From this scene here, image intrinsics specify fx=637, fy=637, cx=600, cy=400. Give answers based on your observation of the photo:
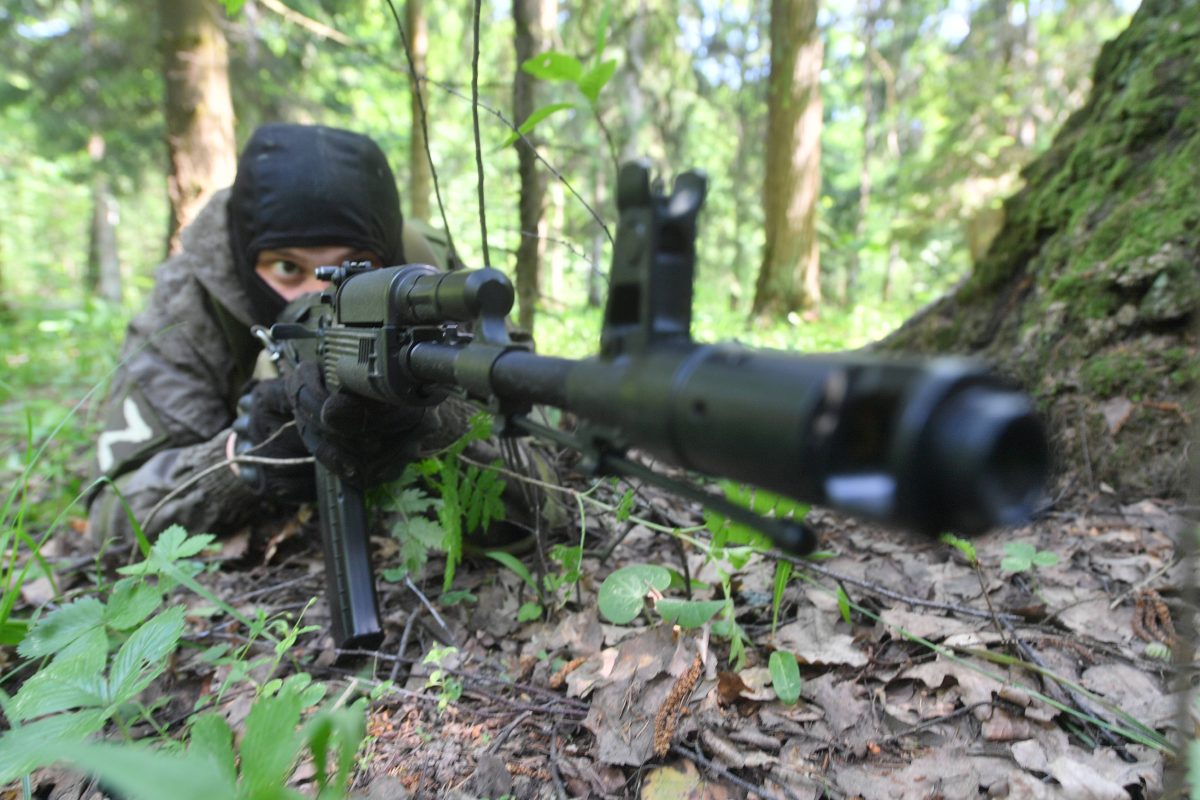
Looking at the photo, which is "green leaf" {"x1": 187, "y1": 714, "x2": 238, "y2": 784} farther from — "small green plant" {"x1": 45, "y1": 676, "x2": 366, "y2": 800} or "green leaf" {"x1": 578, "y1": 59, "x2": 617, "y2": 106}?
"green leaf" {"x1": 578, "y1": 59, "x2": 617, "y2": 106}

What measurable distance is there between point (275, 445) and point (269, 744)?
1.47 metres

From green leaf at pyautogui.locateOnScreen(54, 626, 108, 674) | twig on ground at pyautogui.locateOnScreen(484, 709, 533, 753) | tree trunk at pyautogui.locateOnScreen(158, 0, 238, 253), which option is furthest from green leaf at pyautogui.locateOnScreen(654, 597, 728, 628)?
tree trunk at pyautogui.locateOnScreen(158, 0, 238, 253)

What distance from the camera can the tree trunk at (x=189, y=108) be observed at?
464 cm

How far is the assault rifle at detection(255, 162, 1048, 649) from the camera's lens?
21.6 inches

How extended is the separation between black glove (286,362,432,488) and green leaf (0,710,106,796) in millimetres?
710

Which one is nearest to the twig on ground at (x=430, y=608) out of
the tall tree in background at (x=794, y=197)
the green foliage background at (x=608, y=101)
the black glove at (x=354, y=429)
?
the black glove at (x=354, y=429)

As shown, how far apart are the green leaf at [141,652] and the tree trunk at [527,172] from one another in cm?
186

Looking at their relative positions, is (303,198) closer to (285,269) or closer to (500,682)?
(285,269)

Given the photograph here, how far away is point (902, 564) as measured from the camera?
1.86m

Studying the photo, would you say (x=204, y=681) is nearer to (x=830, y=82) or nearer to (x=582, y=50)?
(x=582, y=50)

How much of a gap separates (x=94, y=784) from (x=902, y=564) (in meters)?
1.98

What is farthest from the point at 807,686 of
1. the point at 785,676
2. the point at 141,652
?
the point at 141,652

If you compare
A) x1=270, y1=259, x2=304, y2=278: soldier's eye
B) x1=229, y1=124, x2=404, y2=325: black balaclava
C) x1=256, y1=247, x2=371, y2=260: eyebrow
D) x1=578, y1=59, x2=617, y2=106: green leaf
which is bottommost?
x1=270, y1=259, x2=304, y2=278: soldier's eye

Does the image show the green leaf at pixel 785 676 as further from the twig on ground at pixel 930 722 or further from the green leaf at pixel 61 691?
the green leaf at pixel 61 691
